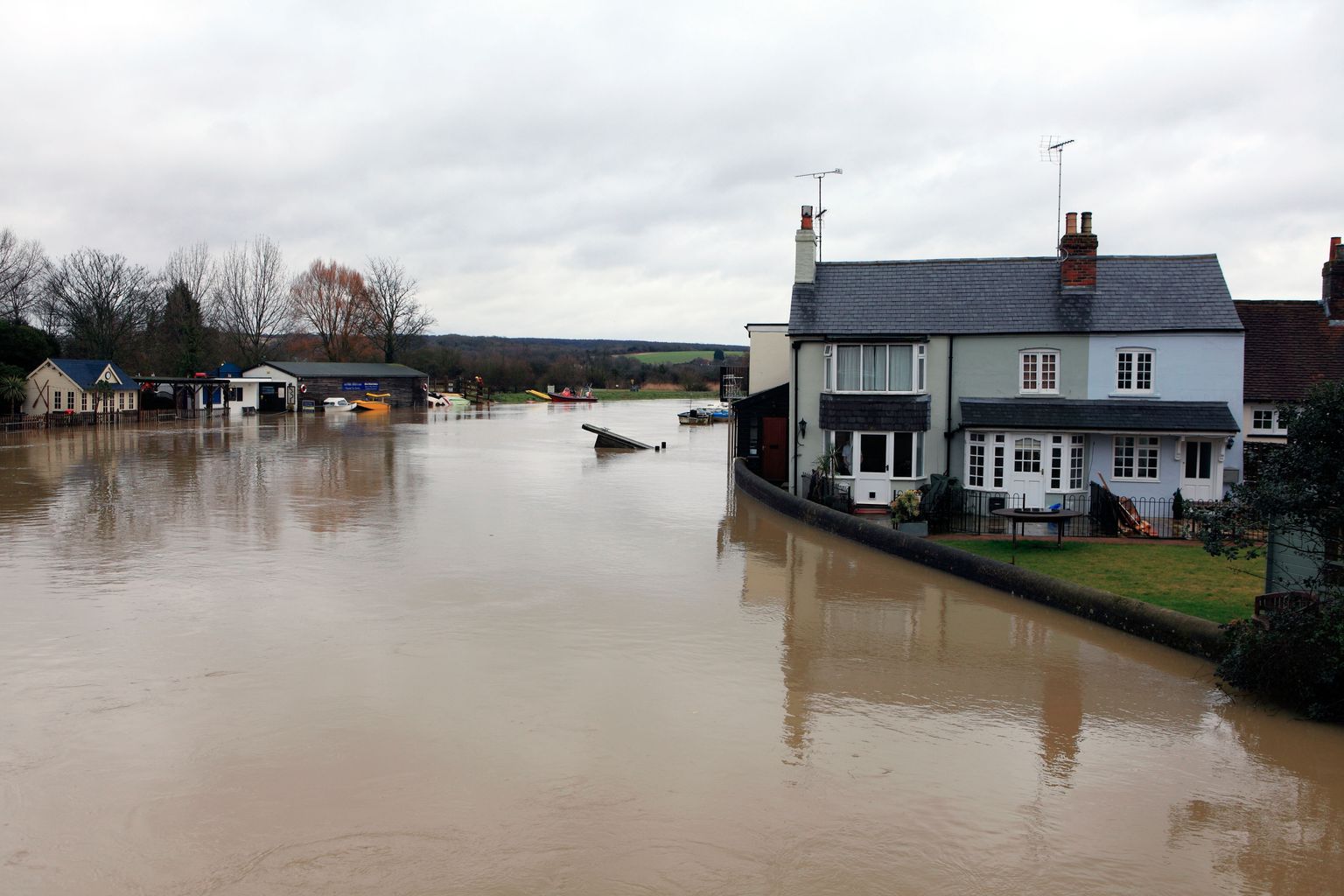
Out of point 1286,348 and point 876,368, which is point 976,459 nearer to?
point 876,368

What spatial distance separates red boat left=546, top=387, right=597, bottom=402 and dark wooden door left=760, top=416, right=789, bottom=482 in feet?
262

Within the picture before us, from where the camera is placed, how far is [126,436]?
44.6 metres

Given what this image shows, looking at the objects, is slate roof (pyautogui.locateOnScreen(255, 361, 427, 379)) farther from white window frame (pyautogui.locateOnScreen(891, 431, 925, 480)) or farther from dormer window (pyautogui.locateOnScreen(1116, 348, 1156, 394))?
dormer window (pyautogui.locateOnScreen(1116, 348, 1156, 394))

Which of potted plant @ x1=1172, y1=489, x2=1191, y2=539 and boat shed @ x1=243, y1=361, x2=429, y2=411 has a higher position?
boat shed @ x1=243, y1=361, x2=429, y2=411

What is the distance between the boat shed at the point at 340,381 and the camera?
238 ft

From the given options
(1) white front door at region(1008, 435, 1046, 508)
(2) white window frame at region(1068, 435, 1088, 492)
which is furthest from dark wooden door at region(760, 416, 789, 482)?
(2) white window frame at region(1068, 435, 1088, 492)

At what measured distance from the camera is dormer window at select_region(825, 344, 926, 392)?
21797mm

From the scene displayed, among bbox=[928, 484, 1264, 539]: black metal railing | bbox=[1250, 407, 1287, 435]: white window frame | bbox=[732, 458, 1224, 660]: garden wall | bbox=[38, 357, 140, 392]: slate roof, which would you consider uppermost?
bbox=[38, 357, 140, 392]: slate roof

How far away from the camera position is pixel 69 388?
51406 millimetres

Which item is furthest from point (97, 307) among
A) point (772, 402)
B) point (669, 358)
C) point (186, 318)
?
point (669, 358)

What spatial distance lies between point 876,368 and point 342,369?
6439cm

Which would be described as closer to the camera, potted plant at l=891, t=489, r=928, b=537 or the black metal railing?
the black metal railing

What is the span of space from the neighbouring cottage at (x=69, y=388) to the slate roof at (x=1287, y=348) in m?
52.1

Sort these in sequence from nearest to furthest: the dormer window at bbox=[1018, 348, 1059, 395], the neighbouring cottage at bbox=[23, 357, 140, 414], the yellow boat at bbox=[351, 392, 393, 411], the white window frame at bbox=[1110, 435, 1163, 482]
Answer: the white window frame at bbox=[1110, 435, 1163, 482] < the dormer window at bbox=[1018, 348, 1059, 395] < the neighbouring cottage at bbox=[23, 357, 140, 414] < the yellow boat at bbox=[351, 392, 393, 411]
